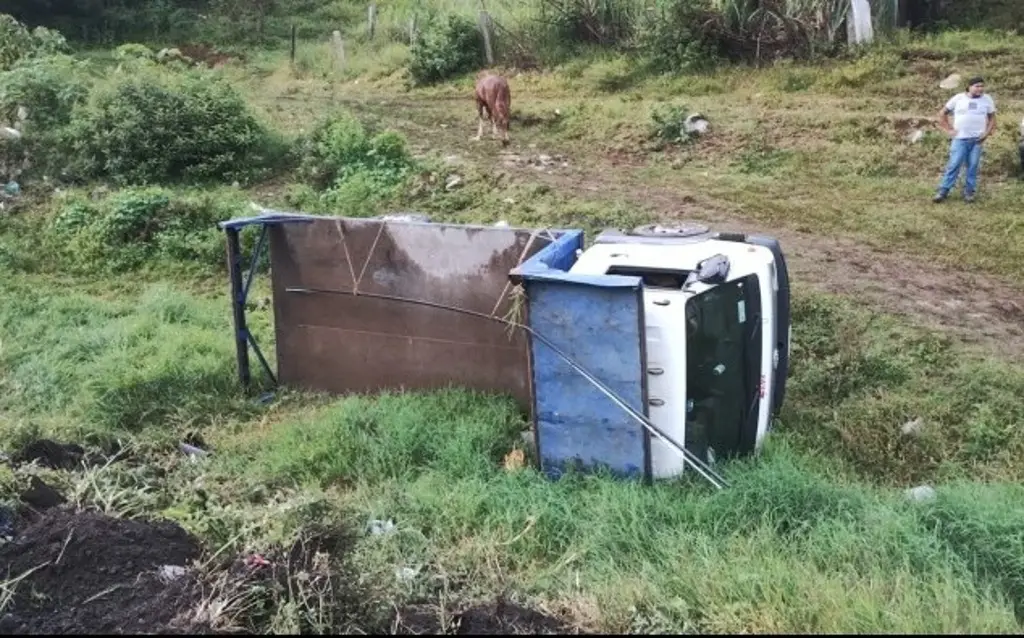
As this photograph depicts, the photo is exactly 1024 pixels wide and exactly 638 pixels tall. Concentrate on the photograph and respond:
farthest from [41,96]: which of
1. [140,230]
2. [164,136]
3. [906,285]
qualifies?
[906,285]

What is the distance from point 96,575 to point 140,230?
710 centimetres

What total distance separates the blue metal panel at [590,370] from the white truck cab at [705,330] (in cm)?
10

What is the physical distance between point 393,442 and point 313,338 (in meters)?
1.69

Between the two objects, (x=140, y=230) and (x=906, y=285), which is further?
(x=140, y=230)

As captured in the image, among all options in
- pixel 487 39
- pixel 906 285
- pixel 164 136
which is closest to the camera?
pixel 906 285

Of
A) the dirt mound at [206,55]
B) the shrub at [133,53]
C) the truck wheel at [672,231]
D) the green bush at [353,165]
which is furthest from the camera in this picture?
the dirt mound at [206,55]

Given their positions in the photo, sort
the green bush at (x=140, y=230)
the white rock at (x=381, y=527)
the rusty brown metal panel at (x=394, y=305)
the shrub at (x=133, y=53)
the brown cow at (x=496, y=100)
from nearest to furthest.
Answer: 1. the white rock at (x=381, y=527)
2. the rusty brown metal panel at (x=394, y=305)
3. the green bush at (x=140, y=230)
4. the brown cow at (x=496, y=100)
5. the shrub at (x=133, y=53)

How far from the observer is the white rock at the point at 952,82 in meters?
12.3

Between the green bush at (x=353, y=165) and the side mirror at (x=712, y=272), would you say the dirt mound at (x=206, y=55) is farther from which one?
the side mirror at (x=712, y=272)

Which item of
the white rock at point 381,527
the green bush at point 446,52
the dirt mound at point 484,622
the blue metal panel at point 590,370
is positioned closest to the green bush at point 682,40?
the green bush at point 446,52

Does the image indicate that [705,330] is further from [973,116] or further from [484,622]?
[973,116]

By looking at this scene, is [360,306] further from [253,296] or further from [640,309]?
[640,309]

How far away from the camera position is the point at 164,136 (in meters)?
11.9

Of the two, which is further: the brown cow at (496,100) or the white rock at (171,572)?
the brown cow at (496,100)
